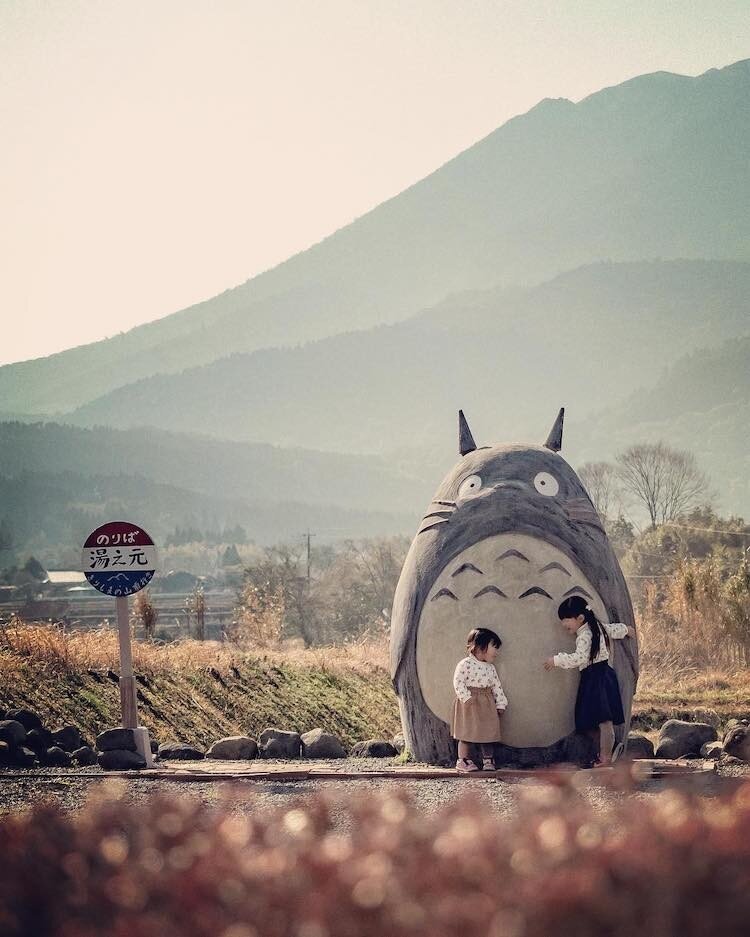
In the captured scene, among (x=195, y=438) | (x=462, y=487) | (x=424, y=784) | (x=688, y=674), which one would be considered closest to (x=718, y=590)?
(x=688, y=674)

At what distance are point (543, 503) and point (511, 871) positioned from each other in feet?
24.6

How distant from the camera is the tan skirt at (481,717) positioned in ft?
35.9

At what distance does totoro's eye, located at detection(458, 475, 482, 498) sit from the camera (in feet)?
39.3

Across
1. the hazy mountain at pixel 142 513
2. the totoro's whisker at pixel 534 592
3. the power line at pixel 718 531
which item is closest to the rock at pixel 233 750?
the totoro's whisker at pixel 534 592

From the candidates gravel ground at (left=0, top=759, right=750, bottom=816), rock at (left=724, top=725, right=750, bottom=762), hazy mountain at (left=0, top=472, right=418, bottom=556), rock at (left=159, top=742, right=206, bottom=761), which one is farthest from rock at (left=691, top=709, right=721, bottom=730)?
hazy mountain at (left=0, top=472, right=418, bottom=556)

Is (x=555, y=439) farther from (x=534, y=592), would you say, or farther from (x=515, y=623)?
(x=515, y=623)

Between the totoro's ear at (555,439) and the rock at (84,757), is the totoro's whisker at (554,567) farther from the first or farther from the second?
the rock at (84,757)

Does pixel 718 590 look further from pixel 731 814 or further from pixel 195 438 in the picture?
pixel 195 438

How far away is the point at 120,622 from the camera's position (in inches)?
502

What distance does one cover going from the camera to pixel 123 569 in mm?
12742

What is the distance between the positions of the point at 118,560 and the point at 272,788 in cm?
337

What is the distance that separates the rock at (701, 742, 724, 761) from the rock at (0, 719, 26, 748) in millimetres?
6091

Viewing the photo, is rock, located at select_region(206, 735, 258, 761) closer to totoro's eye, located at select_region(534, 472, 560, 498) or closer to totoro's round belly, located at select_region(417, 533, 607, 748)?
totoro's round belly, located at select_region(417, 533, 607, 748)

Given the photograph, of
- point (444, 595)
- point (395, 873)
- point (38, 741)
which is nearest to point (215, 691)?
point (38, 741)
